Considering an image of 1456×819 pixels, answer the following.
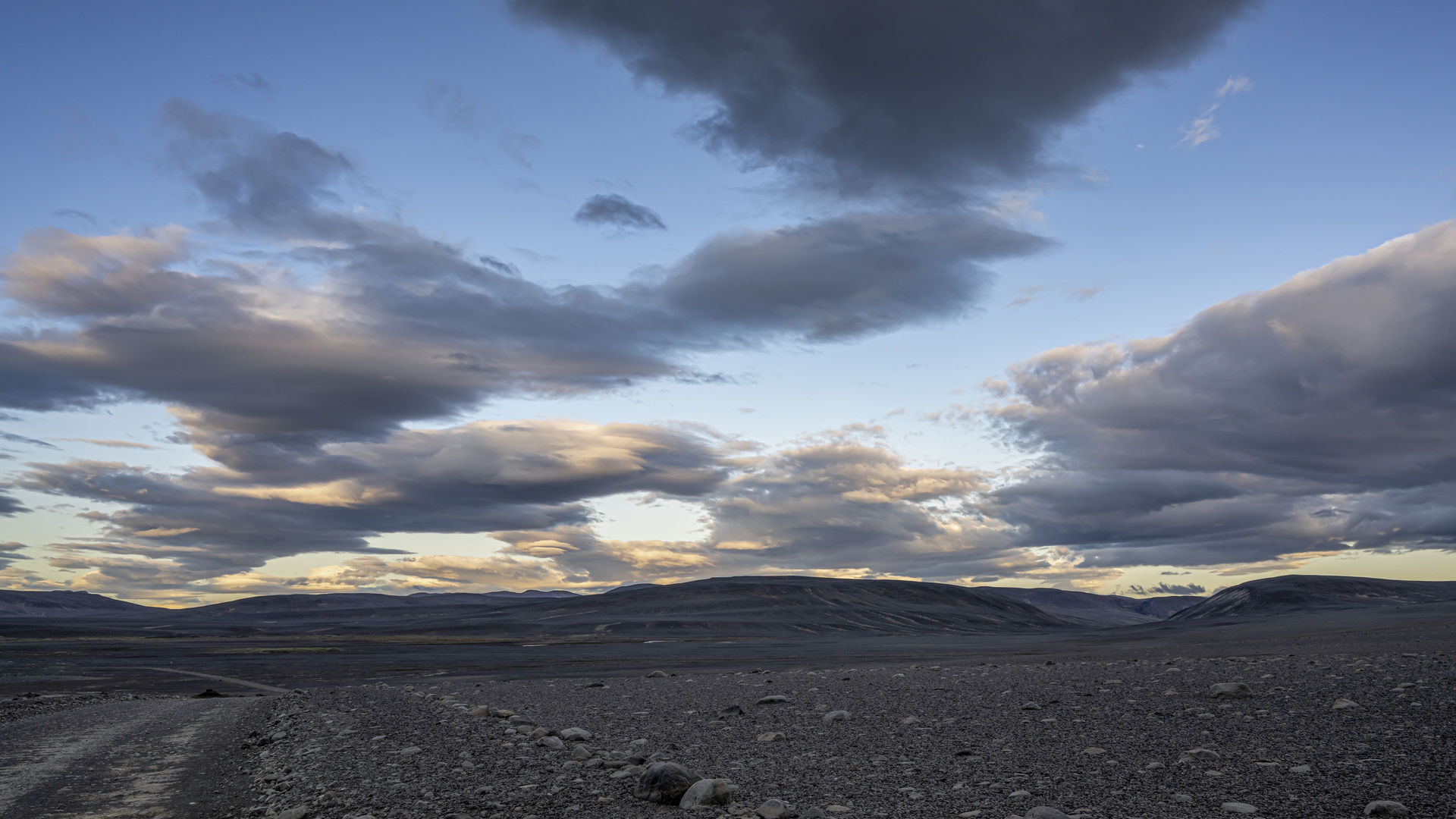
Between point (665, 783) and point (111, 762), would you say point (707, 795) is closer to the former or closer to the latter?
point (665, 783)

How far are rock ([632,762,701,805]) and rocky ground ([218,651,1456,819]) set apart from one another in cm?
14

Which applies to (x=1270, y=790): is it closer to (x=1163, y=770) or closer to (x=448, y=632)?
(x=1163, y=770)

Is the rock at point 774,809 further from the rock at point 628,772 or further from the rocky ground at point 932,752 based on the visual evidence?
the rock at point 628,772

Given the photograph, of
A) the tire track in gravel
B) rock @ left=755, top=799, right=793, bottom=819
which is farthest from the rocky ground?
the tire track in gravel

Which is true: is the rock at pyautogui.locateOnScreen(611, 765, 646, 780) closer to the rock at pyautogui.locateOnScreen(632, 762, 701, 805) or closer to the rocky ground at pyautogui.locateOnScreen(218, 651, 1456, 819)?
the rocky ground at pyautogui.locateOnScreen(218, 651, 1456, 819)

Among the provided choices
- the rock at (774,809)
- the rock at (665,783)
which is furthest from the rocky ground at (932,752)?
the rock at (665,783)

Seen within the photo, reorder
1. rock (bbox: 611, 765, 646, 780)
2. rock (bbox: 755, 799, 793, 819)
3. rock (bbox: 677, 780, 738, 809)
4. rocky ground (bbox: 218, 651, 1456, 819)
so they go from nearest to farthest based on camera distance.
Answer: rock (bbox: 755, 799, 793, 819) < rocky ground (bbox: 218, 651, 1456, 819) < rock (bbox: 677, 780, 738, 809) < rock (bbox: 611, 765, 646, 780)

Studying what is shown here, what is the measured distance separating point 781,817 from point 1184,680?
1279 centimetres

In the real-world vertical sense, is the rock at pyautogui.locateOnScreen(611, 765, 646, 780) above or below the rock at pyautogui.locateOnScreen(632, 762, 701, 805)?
below

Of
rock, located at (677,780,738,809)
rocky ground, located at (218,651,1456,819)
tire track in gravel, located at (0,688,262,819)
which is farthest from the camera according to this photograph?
tire track in gravel, located at (0,688,262,819)

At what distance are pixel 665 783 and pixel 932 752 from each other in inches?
154

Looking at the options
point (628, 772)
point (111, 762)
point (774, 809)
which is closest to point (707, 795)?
point (774, 809)

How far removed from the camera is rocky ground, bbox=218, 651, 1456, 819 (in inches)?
291

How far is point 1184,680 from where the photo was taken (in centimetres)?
1612
